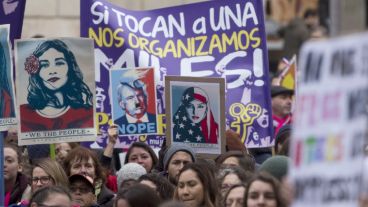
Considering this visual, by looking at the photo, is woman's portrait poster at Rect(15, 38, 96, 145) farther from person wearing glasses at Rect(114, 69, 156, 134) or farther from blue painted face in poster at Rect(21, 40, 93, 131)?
person wearing glasses at Rect(114, 69, 156, 134)

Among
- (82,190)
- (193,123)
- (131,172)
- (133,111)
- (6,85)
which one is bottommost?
(82,190)

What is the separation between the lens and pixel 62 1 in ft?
57.8

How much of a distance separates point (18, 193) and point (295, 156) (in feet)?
17.9

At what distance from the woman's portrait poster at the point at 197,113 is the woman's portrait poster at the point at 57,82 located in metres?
0.69

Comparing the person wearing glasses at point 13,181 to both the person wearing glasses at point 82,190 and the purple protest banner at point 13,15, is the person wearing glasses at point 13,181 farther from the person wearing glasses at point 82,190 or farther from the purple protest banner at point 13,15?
the purple protest banner at point 13,15

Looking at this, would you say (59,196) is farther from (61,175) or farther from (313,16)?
(313,16)

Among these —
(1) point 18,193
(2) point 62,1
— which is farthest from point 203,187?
(2) point 62,1

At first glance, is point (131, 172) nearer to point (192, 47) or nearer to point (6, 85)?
point (6, 85)

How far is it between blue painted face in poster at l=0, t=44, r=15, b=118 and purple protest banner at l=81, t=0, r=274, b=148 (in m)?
2.28

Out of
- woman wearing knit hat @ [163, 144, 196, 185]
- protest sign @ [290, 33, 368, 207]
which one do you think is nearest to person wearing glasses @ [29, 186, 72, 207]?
woman wearing knit hat @ [163, 144, 196, 185]

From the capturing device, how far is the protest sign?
391cm

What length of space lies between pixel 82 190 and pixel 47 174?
26 cm

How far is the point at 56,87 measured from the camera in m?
9.53

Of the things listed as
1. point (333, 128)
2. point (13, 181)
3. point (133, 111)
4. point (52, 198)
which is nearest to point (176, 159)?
point (13, 181)
